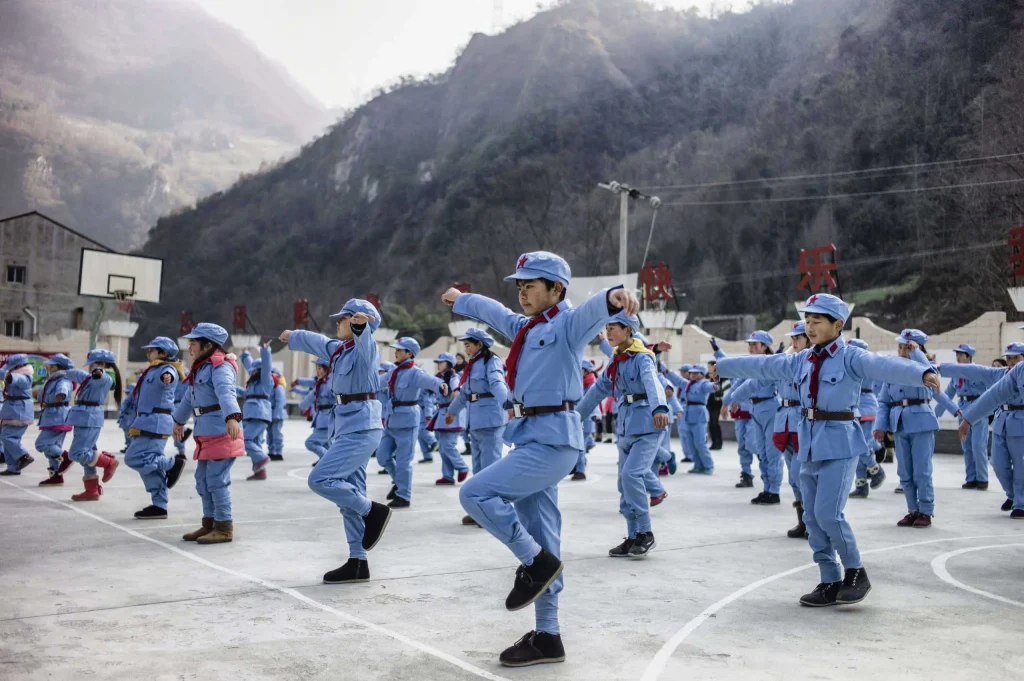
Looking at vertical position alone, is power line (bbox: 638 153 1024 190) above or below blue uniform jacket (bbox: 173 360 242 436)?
above

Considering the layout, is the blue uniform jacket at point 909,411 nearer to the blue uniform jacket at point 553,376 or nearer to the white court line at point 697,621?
the white court line at point 697,621

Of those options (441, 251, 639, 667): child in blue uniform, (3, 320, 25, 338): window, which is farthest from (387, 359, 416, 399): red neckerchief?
(3, 320, 25, 338): window

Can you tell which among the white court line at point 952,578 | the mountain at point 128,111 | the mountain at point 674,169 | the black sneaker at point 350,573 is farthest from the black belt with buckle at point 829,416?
the mountain at point 128,111

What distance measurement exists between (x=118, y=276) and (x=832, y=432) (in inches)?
1327

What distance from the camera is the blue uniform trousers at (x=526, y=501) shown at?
15.4ft

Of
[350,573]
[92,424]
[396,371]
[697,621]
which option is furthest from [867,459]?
[92,424]

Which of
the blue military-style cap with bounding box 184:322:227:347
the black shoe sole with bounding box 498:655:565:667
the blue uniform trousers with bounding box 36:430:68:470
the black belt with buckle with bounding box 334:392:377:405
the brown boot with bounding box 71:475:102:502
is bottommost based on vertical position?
the black shoe sole with bounding box 498:655:565:667

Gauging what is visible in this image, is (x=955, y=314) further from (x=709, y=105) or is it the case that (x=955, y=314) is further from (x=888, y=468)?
(x=709, y=105)

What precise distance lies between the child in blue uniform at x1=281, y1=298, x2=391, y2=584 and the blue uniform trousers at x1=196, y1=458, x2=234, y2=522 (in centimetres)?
160

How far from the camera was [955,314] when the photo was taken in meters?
38.3

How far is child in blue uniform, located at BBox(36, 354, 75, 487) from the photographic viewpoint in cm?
1262

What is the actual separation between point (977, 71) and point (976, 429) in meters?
40.0

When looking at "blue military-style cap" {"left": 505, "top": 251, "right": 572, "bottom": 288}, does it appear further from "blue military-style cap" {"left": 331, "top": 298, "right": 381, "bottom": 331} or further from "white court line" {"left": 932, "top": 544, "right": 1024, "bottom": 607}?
"white court line" {"left": 932, "top": 544, "right": 1024, "bottom": 607}

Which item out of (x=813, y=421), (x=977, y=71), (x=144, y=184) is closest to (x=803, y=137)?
(x=977, y=71)
